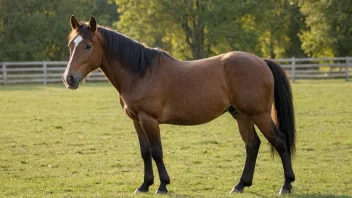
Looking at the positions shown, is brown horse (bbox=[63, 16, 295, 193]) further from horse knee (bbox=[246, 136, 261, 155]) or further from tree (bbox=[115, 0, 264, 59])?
tree (bbox=[115, 0, 264, 59])

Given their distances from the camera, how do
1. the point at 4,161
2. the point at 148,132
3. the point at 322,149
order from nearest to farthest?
the point at 148,132 → the point at 4,161 → the point at 322,149

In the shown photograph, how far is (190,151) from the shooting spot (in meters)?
12.0

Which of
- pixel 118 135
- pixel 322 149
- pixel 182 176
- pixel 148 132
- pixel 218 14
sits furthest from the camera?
pixel 218 14

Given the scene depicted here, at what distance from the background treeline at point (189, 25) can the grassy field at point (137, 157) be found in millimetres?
24845

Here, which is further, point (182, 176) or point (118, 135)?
point (118, 135)

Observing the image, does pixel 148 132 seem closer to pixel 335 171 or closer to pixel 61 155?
pixel 335 171

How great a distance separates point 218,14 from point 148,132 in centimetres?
3738

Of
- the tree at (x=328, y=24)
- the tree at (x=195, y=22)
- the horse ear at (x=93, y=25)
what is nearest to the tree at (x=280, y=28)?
the tree at (x=195, y=22)

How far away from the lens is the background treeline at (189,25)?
1726 inches

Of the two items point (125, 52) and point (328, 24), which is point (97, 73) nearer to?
point (328, 24)

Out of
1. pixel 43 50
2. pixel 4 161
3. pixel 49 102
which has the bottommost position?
pixel 43 50

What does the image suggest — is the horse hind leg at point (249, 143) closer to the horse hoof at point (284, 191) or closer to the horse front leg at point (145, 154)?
the horse hoof at point (284, 191)

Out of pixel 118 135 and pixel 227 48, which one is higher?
pixel 118 135

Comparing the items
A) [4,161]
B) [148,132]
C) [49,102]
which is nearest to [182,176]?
[148,132]
